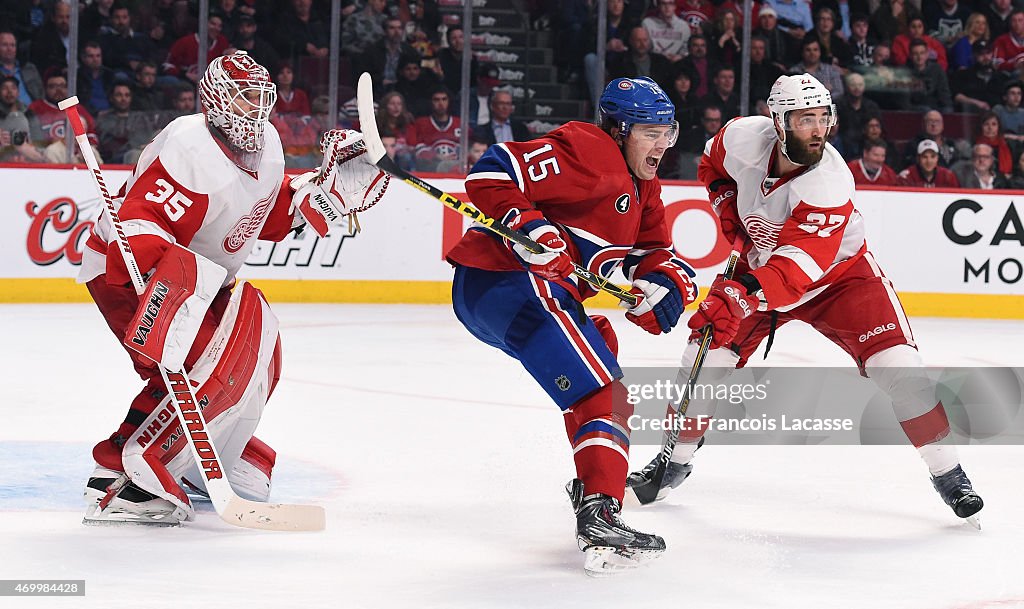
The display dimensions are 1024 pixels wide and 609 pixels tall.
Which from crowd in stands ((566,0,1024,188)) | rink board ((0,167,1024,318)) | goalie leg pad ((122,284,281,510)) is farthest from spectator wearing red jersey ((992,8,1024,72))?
goalie leg pad ((122,284,281,510))

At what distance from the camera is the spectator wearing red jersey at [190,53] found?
7801 mm

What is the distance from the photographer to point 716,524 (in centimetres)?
332

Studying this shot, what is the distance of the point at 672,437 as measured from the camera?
3.57 m

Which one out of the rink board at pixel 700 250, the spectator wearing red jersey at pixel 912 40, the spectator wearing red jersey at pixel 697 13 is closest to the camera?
the rink board at pixel 700 250

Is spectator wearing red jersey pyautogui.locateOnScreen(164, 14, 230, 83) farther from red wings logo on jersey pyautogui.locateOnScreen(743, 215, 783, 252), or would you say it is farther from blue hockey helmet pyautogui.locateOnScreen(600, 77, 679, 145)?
blue hockey helmet pyautogui.locateOnScreen(600, 77, 679, 145)

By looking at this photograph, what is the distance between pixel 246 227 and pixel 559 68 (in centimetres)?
546

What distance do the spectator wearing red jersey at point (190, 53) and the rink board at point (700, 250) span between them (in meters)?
0.76

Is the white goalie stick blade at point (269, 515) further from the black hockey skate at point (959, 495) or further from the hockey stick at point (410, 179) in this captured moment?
the black hockey skate at point (959, 495)

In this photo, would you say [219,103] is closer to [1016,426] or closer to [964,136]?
[1016,426]

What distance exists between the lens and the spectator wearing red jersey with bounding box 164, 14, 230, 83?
7.80 m

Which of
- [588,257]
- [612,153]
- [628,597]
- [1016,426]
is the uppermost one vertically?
[612,153]

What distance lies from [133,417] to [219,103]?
78 centimetres

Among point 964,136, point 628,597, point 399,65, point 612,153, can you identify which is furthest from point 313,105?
point 628,597

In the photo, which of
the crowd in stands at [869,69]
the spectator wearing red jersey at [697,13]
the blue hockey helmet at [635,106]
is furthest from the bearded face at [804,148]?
the spectator wearing red jersey at [697,13]
